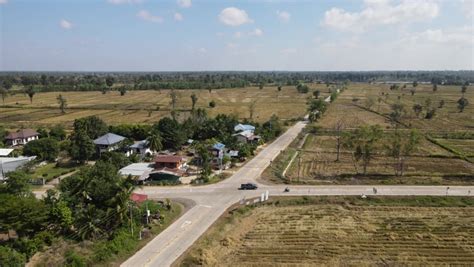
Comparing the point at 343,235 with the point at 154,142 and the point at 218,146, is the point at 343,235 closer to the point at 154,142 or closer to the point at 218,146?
the point at 218,146

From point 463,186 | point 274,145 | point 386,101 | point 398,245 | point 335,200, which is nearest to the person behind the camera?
point 398,245

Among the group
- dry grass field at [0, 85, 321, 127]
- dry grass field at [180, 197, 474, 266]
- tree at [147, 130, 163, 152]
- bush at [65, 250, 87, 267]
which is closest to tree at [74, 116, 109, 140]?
tree at [147, 130, 163, 152]

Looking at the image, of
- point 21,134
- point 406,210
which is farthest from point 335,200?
point 21,134

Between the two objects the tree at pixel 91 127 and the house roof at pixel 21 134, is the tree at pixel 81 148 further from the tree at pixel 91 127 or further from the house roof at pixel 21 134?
the house roof at pixel 21 134

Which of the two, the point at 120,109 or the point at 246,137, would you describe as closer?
the point at 246,137

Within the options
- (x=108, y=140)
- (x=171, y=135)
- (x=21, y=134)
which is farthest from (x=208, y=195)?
(x=21, y=134)

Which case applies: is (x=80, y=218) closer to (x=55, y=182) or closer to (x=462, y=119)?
(x=55, y=182)

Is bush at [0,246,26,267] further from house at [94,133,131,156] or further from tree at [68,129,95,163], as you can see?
house at [94,133,131,156]
